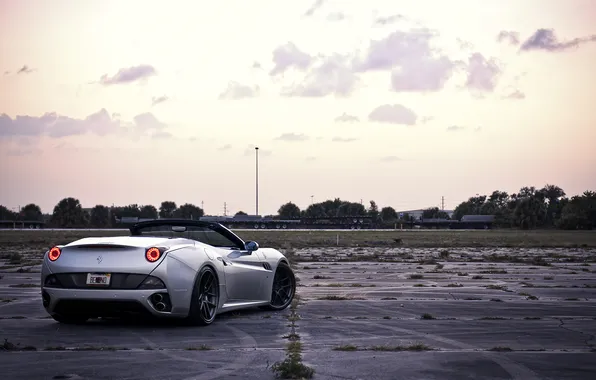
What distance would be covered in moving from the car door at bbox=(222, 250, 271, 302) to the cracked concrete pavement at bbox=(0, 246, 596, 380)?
0.32 metres

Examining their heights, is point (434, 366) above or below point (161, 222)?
below

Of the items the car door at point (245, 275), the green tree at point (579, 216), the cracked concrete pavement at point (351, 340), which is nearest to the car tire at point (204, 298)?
the cracked concrete pavement at point (351, 340)

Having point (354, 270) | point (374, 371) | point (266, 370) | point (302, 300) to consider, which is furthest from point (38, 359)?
point (354, 270)

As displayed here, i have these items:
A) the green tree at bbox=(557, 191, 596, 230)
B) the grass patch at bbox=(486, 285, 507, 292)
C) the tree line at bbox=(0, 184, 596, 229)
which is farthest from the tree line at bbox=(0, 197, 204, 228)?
the grass patch at bbox=(486, 285, 507, 292)

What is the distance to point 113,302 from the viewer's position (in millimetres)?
8984

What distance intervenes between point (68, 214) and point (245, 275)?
575 feet

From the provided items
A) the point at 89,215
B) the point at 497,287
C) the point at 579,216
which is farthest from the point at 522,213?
the point at 497,287

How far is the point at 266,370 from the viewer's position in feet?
21.4

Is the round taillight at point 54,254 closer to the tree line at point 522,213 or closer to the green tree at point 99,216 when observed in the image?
the tree line at point 522,213

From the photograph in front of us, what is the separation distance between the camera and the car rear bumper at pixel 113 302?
354 inches

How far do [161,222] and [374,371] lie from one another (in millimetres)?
5000

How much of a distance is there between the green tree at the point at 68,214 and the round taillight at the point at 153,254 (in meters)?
173

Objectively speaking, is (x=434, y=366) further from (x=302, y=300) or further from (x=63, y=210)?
(x=63, y=210)

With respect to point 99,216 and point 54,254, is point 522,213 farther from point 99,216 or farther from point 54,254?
point 54,254
